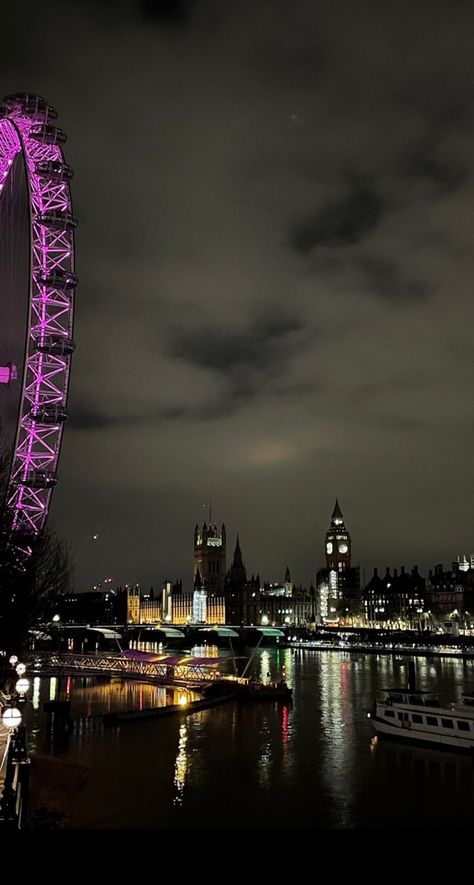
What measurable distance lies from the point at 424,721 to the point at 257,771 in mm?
9410

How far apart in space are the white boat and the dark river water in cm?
73

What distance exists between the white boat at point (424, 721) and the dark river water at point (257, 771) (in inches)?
28.5

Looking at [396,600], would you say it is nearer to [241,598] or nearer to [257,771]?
[241,598]

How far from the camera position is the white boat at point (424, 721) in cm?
3116

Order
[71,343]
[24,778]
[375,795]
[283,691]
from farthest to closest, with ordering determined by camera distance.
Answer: [283,691] < [71,343] < [375,795] < [24,778]

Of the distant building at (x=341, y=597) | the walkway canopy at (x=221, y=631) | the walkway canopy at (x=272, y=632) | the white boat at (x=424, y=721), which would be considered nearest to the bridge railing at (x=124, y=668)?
the white boat at (x=424, y=721)

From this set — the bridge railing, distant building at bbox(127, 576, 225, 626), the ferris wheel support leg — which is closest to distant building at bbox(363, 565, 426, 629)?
distant building at bbox(127, 576, 225, 626)

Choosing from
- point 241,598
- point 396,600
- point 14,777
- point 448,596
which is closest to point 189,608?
point 241,598

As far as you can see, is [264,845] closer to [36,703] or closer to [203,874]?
[203,874]

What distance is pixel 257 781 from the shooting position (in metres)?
25.1

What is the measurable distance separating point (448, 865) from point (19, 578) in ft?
73.2

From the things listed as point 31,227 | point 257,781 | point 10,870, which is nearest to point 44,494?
point 31,227

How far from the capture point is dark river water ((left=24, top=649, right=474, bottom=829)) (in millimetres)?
20812

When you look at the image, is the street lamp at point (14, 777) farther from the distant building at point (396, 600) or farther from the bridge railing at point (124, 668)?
the distant building at point (396, 600)
